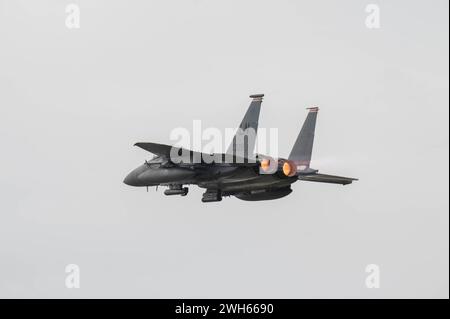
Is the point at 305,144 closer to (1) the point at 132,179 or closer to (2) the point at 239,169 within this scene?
(2) the point at 239,169

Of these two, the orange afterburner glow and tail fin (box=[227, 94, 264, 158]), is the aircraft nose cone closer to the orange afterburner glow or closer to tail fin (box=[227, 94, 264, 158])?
tail fin (box=[227, 94, 264, 158])

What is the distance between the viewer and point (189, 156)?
6241 cm

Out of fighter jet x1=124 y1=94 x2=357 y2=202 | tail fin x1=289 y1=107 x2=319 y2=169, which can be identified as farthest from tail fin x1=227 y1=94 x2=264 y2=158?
tail fin x1=289 y1=107 x2=319 y2=169

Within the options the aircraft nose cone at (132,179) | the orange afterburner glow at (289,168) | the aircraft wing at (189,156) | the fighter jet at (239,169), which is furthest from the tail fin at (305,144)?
the aircraft nose cone at (132,179)

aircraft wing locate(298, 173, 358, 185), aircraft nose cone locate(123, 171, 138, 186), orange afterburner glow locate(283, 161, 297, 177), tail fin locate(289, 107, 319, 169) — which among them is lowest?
orange afterburner glow locate(283, 161, 297, 177)

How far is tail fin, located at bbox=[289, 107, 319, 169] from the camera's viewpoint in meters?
62.0

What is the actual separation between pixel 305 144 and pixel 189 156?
6.89 m

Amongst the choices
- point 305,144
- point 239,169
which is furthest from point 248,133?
point 305,144

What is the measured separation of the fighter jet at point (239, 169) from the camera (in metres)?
60.7

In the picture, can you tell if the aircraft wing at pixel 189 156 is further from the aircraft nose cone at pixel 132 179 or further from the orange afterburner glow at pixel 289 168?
the aircraft nose cone at pixel 132 179
